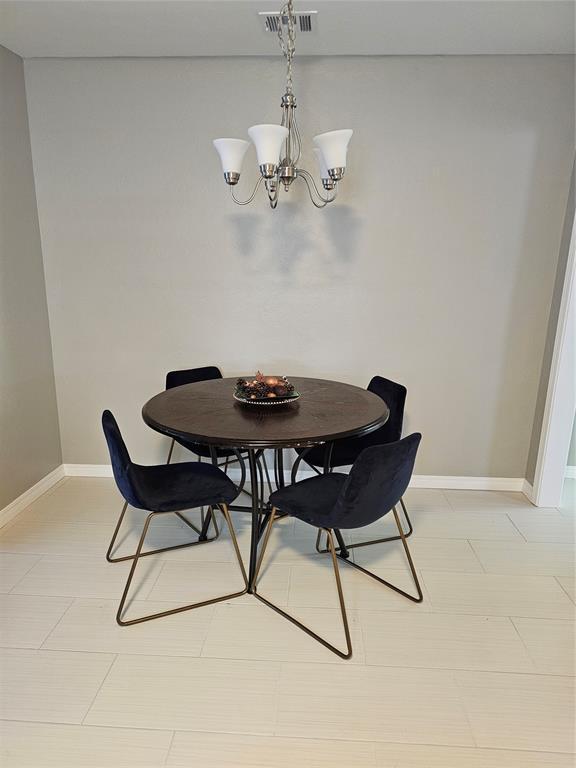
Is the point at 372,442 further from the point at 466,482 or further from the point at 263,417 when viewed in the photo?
the point at 466,482

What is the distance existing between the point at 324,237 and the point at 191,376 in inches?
43.8

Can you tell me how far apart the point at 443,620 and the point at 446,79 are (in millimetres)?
2690

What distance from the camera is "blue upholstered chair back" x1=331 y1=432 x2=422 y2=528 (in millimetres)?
1717

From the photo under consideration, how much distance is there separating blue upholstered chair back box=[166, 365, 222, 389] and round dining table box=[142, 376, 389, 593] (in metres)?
0.35

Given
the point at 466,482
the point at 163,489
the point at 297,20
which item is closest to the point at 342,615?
the point at 163,489

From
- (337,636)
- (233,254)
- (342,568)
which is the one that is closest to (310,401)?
(342,568)

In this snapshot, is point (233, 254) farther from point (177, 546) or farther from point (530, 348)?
point (530, 348)

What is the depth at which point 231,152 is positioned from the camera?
2.01 meters

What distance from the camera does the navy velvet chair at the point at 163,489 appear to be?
1.88 m

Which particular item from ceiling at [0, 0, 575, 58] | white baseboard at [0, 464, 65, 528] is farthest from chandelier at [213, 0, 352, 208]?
white baseboard at [0, 464, 65, 528]

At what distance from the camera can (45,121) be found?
9.43ft

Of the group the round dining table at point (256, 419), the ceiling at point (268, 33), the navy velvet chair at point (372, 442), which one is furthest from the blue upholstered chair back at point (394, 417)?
the ceiling at point (268, 33)

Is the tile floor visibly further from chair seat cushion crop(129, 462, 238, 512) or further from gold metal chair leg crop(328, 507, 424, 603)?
chair seat cushion crop(129, 462, 238, 512)

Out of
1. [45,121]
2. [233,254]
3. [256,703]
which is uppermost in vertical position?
[45,121]
